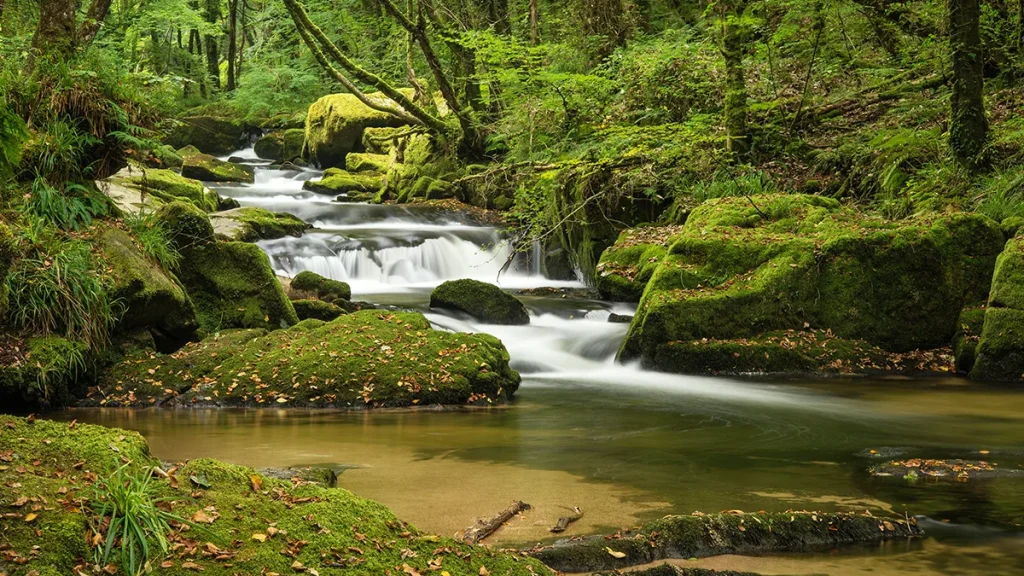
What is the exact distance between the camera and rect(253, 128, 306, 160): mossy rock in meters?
30.5

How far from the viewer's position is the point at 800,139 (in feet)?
52.2

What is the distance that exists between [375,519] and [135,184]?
13.3m

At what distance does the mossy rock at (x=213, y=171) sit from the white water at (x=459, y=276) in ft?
1.60

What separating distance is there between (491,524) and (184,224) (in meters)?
7.53

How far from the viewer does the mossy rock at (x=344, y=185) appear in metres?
24.3

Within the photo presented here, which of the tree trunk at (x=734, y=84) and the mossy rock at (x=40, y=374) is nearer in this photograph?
the mossy rock at (x=40, y=374)

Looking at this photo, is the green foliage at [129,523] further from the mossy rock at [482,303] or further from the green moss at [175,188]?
the green moss at [175,188]

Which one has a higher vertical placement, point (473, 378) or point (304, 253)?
point (304, 253)

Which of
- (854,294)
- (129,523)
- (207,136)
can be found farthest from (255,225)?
(207,136)

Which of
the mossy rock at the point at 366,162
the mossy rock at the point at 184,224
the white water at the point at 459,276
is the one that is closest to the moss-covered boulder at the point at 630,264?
the white water at the point at 459,276

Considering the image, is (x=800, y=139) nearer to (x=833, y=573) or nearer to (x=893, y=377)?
(x=893, y=377)

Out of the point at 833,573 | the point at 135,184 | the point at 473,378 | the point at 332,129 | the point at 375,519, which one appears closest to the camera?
the point at 375,519

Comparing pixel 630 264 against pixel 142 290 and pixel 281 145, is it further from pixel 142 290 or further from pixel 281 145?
pixel 281 145

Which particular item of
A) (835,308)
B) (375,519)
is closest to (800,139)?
(835,308)
